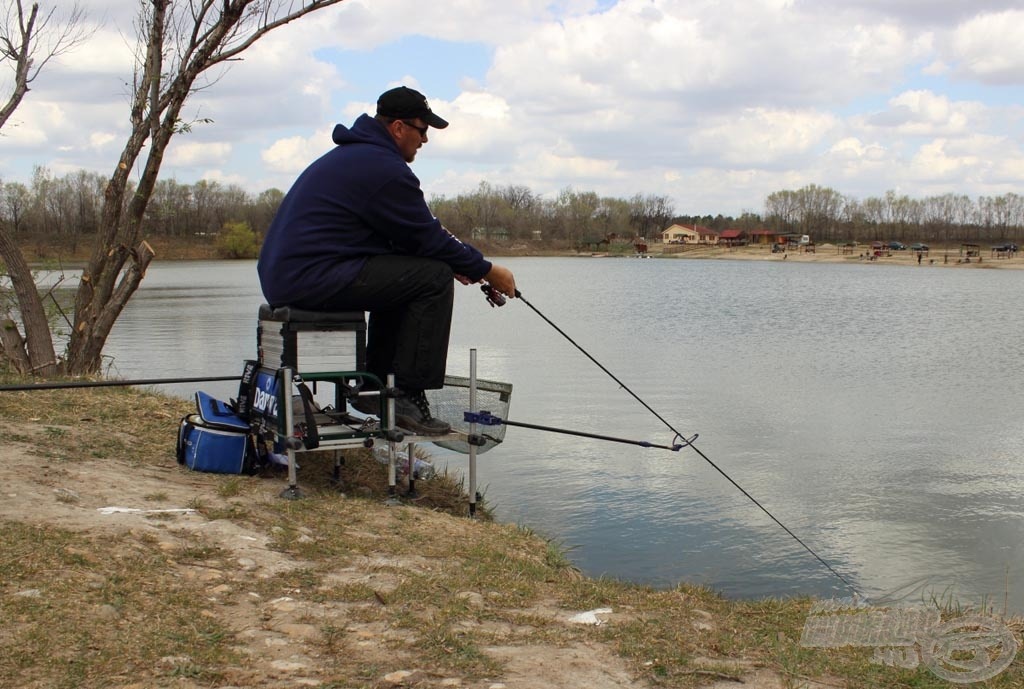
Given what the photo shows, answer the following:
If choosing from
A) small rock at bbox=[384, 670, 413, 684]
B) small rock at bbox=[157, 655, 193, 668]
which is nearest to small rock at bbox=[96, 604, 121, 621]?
small rock at bbox=[157, 655, 193, 668]

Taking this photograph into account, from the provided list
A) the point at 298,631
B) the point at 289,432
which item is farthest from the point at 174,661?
the point at 289,432

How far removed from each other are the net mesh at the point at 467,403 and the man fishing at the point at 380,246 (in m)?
0.67

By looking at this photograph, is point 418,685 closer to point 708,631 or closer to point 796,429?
point 708,631

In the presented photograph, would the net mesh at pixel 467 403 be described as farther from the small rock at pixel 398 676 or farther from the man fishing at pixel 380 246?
the small rock at pixel 398 676

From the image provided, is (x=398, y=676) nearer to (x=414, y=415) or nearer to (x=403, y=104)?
(x=414, y=415)

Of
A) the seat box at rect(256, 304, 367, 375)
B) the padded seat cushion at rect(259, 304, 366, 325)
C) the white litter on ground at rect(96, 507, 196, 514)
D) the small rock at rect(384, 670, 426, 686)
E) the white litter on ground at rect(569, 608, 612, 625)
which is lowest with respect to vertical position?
the white litter on ground at rect(569, 608, 612, 625)

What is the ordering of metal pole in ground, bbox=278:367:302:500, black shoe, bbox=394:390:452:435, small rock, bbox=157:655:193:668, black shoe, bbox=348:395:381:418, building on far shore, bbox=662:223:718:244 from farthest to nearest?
building on far shore, bbox=662:223:718:244 → black shoe, bbox=348:395:381:418 → black shoe, bbox=394:390:452:435 → metal pole in ground, bbox=278:367:302:500 → small rock, bbox=157:655:193:668

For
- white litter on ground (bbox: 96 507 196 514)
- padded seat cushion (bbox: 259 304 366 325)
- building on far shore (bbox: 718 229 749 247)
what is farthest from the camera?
building on far shore (bbox: 718 229 749 247)

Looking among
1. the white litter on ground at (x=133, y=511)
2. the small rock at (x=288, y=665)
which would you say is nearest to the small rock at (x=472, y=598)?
the small rock at (x=288, y=665)

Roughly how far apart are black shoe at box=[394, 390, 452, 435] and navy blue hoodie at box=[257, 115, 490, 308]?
76cm

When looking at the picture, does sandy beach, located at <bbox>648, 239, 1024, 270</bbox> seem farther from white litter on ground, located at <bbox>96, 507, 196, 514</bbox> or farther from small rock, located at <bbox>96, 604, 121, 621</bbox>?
small rock, located at <bbox>96, 604, 121, 621</bbox>

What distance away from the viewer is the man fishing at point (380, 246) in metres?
4.95

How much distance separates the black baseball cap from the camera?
5203 millimetres

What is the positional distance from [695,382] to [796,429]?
3.57 m
